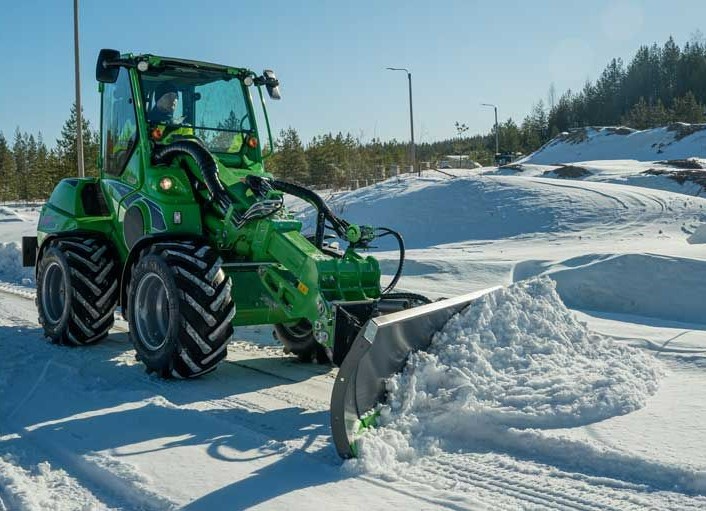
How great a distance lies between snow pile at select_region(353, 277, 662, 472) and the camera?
175 inches

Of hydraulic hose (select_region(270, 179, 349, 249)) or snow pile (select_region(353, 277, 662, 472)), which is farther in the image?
hydraulic hose (select_region(270, 179, 349, 249))

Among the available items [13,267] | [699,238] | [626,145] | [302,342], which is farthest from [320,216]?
[626,145]

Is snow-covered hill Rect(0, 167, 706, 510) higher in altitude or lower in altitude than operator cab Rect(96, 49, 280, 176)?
lower

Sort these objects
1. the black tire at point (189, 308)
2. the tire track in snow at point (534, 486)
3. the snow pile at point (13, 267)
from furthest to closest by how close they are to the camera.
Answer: the snow pile at point (13, 267) → the black tire at point (189, 308) → the tire track in snow at point (534, 486)

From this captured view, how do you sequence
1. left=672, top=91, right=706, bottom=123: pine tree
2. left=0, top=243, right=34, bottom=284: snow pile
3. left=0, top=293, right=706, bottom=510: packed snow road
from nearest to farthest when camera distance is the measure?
left=0, top=293, right=706, bottom=510: packed snow road → left=0, top=243, right=34, bottom=284: snow pile → left=672, top=91, right=706, bottom=123: pine tree

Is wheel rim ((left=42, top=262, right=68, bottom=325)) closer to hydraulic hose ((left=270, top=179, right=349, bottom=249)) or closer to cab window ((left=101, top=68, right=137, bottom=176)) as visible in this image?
cab window ((left=101, top=68, right=137, bottom=176))

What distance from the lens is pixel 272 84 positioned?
25.1 feet

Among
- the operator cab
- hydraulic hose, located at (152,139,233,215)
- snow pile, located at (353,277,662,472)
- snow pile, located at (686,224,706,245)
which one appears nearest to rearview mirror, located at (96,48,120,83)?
the operator cab

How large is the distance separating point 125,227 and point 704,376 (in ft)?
17.3

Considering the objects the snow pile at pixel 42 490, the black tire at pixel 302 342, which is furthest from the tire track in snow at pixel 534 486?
the black tire at pixel 302 342

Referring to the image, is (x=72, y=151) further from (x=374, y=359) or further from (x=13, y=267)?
(x=374, y=359)

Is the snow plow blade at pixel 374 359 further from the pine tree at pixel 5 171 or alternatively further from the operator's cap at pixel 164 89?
the pine tree at pixel 5 171

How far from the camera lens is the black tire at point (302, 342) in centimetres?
688

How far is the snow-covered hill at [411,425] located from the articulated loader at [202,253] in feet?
0.90
